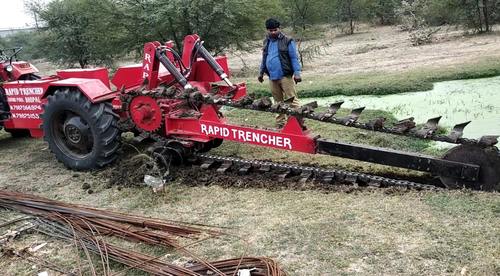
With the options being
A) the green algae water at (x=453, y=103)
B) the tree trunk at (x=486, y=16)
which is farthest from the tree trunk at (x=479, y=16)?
the green algae water at (x=453, y=103)

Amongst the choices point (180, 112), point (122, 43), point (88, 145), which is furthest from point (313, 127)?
point (122, 43)

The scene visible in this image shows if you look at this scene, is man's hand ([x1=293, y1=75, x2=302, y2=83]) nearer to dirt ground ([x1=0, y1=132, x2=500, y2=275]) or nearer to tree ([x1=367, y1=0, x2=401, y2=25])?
dirt ground ([x1=0, y1=132, x2=500, y2=275])

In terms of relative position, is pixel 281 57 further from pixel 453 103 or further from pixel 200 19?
pixel 200 19

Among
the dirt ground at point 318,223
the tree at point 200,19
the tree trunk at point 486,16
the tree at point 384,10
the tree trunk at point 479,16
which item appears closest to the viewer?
the dirt ground at point 318,223

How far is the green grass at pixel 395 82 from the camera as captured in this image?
973cm

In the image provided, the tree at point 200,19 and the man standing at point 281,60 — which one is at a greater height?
the tree at point 200,19

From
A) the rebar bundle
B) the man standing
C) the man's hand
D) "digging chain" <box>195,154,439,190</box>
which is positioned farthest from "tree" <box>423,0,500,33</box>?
the rebar bundle

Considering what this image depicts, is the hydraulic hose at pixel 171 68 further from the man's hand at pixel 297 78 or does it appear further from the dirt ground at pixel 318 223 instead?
the man's hand at pixel 297 78

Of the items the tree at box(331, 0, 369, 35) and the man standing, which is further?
the tree at box(331, 0, 369, 35)

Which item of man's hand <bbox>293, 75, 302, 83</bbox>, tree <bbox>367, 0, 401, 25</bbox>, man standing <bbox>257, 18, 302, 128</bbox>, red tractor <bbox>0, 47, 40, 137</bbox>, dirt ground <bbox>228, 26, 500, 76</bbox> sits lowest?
dirt ground <bbox>228, 26, 500, 76</bbox>

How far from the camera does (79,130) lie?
6016 mm

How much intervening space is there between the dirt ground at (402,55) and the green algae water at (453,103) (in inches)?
120

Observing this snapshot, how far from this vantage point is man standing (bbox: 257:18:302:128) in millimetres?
7094

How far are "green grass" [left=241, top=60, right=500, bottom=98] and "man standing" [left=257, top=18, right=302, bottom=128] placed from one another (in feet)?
9.64
